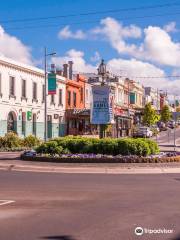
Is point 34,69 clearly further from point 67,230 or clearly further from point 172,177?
point 67,230

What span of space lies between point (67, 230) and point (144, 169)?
46.9 ft

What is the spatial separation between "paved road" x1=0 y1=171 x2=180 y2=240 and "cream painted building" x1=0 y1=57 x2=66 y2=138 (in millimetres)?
25883

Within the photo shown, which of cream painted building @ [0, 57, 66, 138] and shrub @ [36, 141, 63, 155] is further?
cream painted building @ [0, 57, 66, 138]

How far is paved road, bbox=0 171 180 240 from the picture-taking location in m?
9.03

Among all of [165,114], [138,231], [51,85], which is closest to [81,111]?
[51,85]

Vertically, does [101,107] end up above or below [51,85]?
below

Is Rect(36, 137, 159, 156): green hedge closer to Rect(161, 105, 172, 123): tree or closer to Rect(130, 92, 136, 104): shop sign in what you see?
Rect(130, 92, 136, 104): shop sign

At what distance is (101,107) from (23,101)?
62.7ft

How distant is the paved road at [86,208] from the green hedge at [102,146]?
7.14 meters

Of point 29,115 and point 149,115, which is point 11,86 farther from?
point 149,115

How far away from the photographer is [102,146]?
84.5 ft

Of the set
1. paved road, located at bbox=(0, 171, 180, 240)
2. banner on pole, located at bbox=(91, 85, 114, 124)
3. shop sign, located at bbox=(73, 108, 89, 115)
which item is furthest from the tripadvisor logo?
shop sign, located at bbox=(73, 108, 89, 115)

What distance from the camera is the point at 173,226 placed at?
9.53 m

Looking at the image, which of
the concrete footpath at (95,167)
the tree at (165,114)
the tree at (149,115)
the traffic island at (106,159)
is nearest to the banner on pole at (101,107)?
the traffic island at (106,159)
